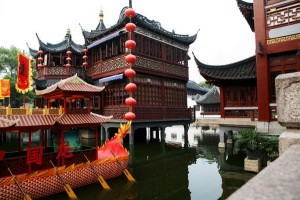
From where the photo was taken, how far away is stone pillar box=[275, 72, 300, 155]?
2176mm

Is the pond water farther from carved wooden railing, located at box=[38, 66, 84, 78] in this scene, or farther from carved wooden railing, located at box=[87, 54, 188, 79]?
carved wooden railing, located at box=[38, 66, 84, 78]

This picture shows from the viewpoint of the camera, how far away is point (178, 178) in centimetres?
1041

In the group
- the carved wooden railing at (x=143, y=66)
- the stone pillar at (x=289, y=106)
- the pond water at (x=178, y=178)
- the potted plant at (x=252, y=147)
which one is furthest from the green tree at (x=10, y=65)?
the stone pillar at (x=289, y=106)

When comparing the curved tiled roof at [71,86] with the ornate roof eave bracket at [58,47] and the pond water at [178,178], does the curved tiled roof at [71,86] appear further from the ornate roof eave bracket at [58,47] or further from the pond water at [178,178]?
the ornate roof eave bracket at [58,47]

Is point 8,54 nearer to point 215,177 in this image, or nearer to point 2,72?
point 2,72

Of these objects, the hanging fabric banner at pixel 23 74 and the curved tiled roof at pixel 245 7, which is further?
the curved tiled roof at pixel 245 7

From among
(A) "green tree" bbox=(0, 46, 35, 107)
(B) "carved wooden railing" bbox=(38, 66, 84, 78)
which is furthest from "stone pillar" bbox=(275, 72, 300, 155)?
(A) "green tree" bbox=(0, 46, 35, 107)

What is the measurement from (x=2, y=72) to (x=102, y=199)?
33.0 metres

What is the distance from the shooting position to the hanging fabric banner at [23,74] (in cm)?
932

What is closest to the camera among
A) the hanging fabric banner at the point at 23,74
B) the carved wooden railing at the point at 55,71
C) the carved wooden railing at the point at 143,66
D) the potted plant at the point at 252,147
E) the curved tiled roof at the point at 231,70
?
the hanging fabric banner at the point at 23,74

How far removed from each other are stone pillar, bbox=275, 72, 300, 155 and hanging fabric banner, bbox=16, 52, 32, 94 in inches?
376

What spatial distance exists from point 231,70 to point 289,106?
44.1 feet

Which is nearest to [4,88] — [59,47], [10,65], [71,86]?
[71,86]

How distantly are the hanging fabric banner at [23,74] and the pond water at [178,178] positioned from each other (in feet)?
14.6
